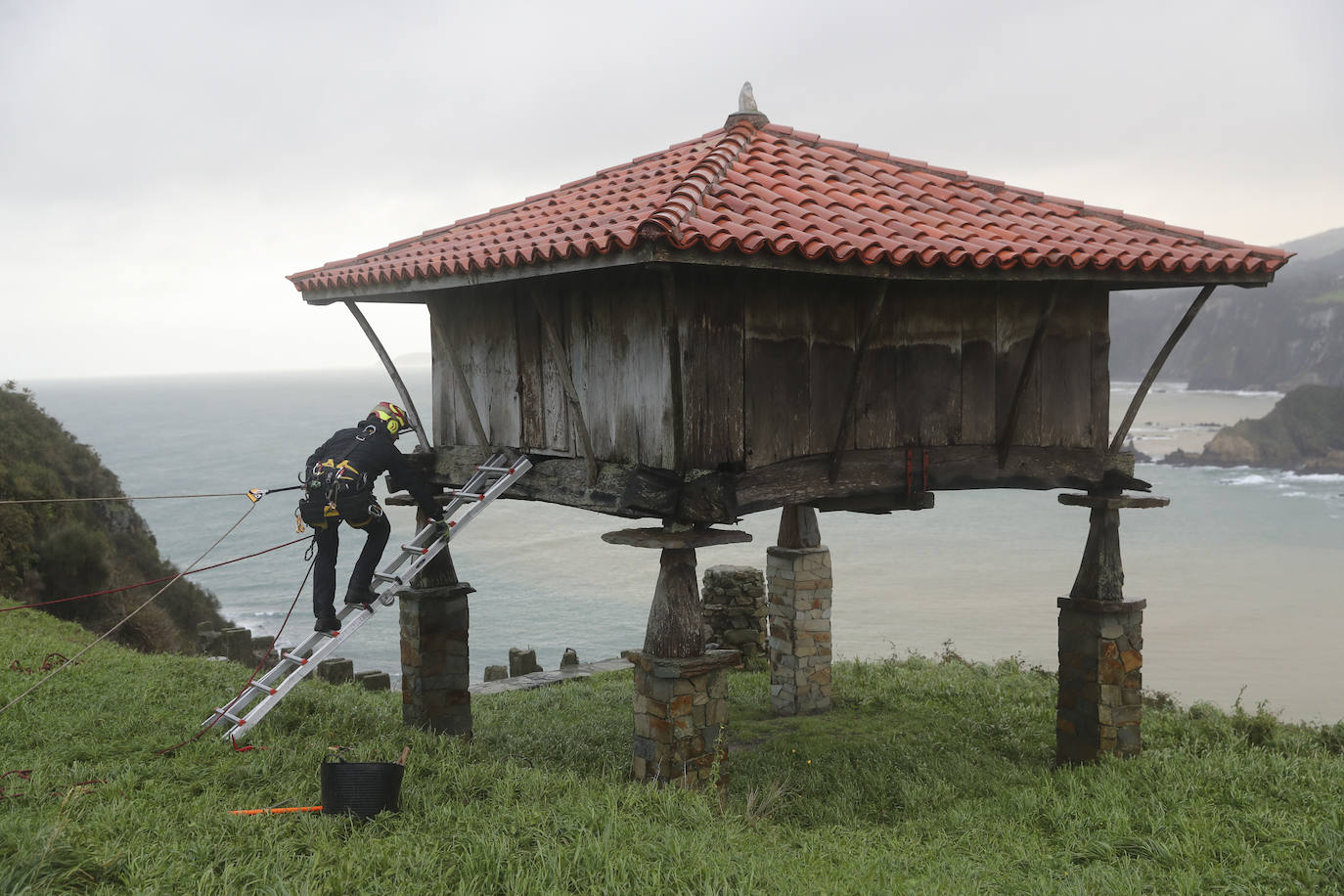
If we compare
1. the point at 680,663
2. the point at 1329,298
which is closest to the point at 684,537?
the point at 680,663

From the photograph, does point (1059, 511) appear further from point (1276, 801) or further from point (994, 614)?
point (1276, 801)

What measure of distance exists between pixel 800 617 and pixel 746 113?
243 inches

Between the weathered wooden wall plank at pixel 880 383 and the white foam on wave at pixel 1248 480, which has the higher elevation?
the weathered wooden wall plank at pixel 880 383

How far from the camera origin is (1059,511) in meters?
76.8

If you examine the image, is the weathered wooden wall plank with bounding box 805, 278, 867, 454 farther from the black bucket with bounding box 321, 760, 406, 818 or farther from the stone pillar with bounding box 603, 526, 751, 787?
the black bucket with bounding box 321, 760, 406, 818

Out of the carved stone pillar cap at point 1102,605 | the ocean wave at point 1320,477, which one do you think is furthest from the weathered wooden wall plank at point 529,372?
the ocean wave at point 1320,477

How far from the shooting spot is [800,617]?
12695 mm

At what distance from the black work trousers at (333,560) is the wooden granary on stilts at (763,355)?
124 centimetres

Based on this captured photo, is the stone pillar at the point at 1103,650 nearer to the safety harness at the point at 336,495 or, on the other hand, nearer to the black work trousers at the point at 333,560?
the black work trousers at the point at 333,560

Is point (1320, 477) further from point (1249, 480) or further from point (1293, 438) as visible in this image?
point (1249, 480)

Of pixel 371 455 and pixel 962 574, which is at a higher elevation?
pixel 371 455

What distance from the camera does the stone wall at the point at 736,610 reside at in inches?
602

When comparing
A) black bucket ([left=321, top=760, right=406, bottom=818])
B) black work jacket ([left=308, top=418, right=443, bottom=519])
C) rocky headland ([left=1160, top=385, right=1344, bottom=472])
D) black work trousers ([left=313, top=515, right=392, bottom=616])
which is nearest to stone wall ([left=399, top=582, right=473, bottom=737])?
black work trousers ([left=313, top=515, right=392, bottom=616])

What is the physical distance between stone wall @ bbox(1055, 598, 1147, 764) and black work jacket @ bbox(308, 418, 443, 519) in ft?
18.7
